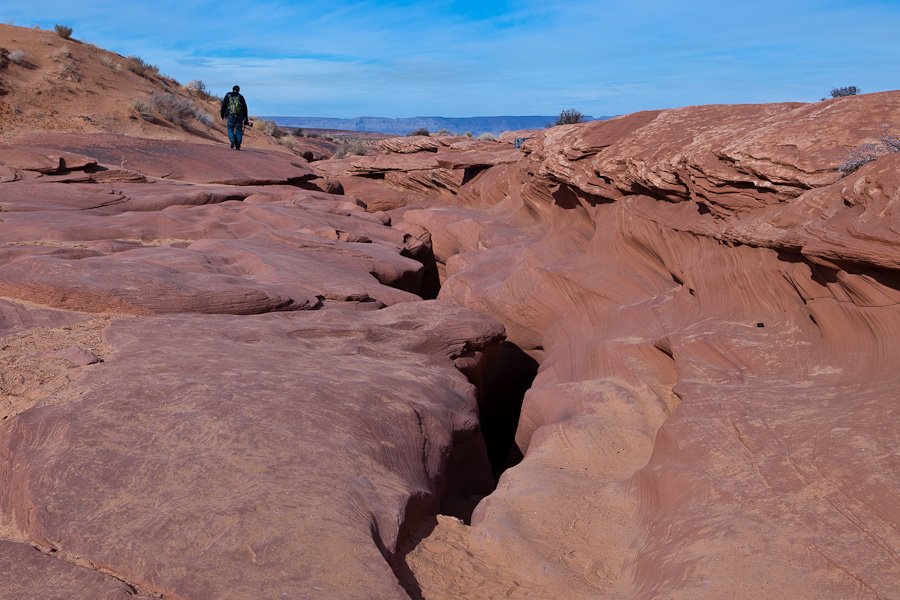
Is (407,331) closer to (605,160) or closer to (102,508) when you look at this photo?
(605,160)

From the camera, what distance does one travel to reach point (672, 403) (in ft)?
23.0

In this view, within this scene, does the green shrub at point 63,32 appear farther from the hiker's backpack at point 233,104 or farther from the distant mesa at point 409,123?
the distant mesa at point 409,123

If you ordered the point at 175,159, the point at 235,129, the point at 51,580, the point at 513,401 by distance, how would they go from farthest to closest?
the point at 235,129
the point at 175,159
the point at 513,401
the point at 51,580

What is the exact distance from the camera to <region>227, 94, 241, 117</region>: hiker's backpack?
22188 mm

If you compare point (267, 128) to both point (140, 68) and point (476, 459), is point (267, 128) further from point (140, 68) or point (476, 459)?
point (476, 459)

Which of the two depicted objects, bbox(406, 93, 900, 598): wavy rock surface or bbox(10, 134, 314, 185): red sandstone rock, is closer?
bbox(406, 93, 900, 598): wavy rock surface

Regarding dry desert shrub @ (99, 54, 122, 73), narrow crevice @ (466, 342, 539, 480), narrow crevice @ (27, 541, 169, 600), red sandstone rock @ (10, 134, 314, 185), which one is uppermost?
dry desert shrub @ (99, 54, 122, 73)

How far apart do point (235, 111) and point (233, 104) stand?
0.21 m

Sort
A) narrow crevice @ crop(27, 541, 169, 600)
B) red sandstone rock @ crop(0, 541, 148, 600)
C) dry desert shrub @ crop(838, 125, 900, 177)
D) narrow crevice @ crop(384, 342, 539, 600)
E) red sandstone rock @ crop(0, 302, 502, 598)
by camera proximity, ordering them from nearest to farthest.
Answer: red sandstone rock @ crop(0, 541, 148, 600) < narrow crevice @ crop(27, 541, 169, 600) < red sandstone rock @ crop(0, 302, 502, 598) < narrow crevice @ crop(384, 342, 539, 600) < dry desert shrub @ crop(838, 125, 900, 177)

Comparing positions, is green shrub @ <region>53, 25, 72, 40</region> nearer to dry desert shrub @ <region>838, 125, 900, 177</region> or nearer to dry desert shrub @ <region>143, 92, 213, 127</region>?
dry desert shrub @ <region>143, 92, 213, 127</region>

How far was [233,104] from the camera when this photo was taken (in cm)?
2225

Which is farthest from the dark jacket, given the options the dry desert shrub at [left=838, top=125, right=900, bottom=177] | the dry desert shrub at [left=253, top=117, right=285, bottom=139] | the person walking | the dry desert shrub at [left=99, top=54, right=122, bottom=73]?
the dry desert shrub at [left=838, top=125, right=900, bottom=177]

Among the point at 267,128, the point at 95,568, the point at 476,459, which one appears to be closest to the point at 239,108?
the point at 267,128

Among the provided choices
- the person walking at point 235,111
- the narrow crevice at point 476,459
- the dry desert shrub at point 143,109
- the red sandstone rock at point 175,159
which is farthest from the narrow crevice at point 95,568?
the dry desert shrub at point 143,109
